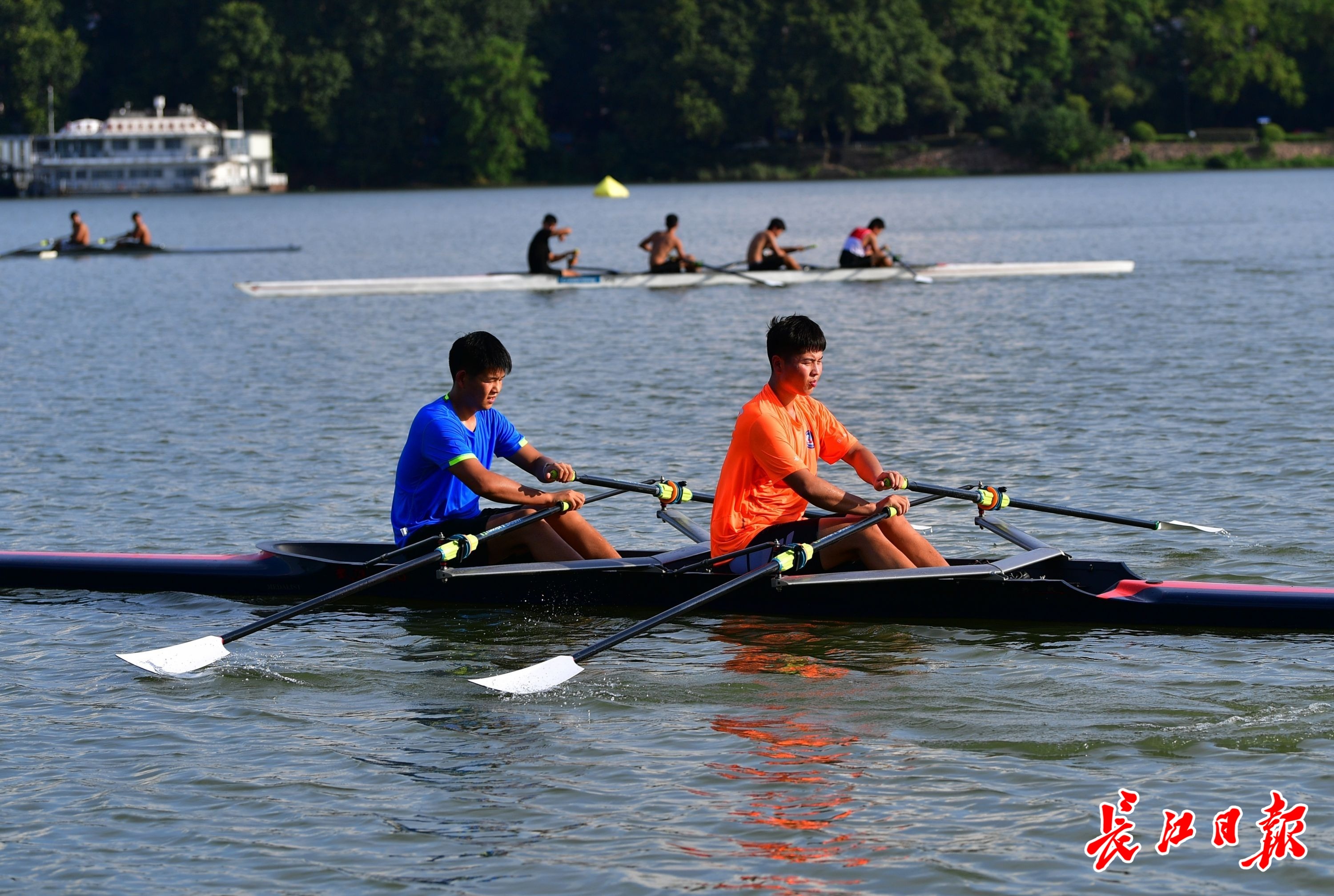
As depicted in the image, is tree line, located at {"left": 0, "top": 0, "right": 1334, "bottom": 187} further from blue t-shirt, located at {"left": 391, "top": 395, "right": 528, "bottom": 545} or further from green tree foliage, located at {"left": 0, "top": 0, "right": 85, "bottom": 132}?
blue t-shirt, located at {"left": 391, "top": 395, "right": 528, "bottom": 545}

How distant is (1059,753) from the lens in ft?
22.4

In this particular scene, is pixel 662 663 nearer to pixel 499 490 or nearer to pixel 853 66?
pixel 499 490

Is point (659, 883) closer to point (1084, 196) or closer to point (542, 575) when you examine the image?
point (542, 575)

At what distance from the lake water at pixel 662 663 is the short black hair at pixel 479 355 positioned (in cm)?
150

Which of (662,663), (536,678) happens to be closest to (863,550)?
(662,663)

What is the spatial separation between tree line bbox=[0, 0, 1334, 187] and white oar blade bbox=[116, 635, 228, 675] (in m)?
100

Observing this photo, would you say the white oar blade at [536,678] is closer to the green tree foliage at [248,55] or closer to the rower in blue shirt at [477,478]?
the rower in blue shirt at [477,478]

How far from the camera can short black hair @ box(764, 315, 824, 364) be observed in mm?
7793

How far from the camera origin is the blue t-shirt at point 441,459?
28.1 feet

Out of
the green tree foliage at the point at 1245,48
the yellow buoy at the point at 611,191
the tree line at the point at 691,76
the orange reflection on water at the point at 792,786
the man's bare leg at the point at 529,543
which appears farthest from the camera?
the tree line at the point at 691,76

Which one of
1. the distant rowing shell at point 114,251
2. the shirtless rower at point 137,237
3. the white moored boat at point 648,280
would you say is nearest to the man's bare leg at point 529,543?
the white moored boat at point 648,280

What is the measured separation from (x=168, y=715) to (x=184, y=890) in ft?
6.54

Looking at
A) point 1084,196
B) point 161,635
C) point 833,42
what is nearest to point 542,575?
point 161,635

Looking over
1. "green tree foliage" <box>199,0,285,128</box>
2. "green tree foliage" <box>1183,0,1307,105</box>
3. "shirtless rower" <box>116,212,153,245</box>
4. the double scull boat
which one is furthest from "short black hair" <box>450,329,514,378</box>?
"green tree foliage" <box>199,0,285,128</box>
